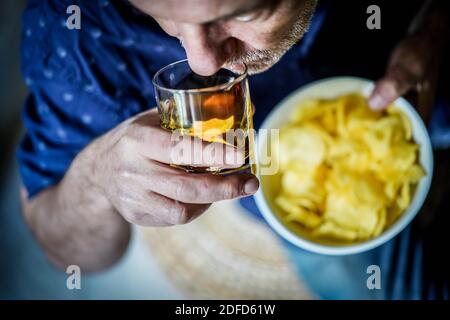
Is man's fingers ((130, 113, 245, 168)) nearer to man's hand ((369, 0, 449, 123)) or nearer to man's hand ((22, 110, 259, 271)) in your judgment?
man's hand ((22, 110, 259, 271))

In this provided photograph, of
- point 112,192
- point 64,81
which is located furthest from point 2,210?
point 112,192

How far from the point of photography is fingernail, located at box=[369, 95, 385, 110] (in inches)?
27.3

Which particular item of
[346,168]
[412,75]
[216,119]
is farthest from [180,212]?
[412,75]

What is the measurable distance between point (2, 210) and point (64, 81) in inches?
39.7

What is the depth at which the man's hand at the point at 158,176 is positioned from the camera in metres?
0.48

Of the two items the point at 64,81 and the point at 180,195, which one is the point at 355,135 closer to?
the point at 180,195

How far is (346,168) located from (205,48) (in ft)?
1.08

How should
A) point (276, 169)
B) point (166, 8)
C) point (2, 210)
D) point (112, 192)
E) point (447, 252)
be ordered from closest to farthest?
point (166, 8) → point (112, 192) → point (276, 169) → point (447, 252) → point (2, 210)

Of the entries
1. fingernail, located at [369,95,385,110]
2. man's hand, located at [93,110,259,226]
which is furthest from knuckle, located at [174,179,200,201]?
fingernail, located at [369,95,385,110]

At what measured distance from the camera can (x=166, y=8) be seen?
42 centimetres

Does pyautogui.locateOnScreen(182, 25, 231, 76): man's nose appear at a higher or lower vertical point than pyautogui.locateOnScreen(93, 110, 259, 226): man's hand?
higher

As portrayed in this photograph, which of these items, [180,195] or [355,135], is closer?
[180,195]

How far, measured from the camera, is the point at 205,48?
18.0 inches
